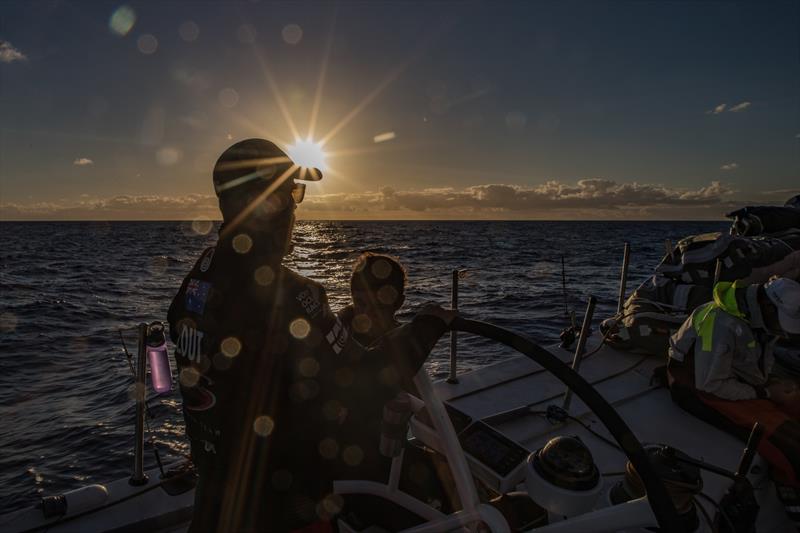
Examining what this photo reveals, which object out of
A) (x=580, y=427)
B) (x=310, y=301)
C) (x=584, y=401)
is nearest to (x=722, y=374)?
(x=580, y=427)

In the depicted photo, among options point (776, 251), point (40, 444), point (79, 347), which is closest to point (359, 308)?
point (776, 251)

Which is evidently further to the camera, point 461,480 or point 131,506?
point 131,506

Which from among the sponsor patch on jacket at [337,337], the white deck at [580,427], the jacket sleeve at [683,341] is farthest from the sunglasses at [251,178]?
the jacket sleeve at [683,341]

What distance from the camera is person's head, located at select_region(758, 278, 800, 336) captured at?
3596 millimetres

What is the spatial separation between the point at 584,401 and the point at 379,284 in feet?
7.24

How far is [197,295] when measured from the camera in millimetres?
1591

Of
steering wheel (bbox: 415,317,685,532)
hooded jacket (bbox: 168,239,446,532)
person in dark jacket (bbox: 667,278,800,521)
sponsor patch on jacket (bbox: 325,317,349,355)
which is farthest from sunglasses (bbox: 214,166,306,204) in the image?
person in dark jacket (bbox: 667,278,800,521)

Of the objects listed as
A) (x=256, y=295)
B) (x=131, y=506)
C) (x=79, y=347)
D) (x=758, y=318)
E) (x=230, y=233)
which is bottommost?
(x=79, y=347)

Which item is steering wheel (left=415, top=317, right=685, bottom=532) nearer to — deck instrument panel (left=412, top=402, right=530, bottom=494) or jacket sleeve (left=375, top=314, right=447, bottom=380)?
jacket sleeve (left=375, top=314, right=447, bottom=380)

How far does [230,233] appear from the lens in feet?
5.28

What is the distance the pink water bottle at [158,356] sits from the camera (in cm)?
320

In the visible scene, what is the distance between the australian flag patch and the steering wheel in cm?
82

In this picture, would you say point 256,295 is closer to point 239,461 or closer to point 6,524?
point 239,461

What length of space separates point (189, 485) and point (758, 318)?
4.58 m
